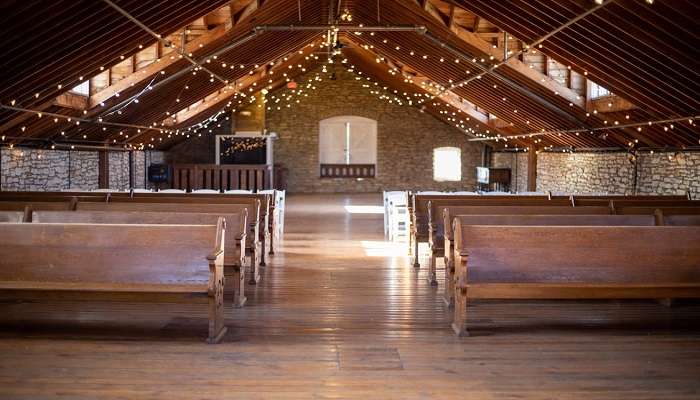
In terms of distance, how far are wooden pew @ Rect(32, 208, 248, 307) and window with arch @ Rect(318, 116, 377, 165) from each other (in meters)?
18.7

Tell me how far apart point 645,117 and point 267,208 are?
21.8ft

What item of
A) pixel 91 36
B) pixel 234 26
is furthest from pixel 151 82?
pixel 91 36

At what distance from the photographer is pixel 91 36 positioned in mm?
9070

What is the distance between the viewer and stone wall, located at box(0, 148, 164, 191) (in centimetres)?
1244

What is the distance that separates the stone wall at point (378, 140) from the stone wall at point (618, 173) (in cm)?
595

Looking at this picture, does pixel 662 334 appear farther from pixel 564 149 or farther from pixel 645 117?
pixel 564 149

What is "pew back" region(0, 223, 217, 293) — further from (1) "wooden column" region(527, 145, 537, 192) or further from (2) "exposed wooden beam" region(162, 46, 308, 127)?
(1) "wooden column" region(527, 145, 537, 192)

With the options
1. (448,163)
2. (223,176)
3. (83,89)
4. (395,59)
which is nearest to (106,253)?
(83,89)

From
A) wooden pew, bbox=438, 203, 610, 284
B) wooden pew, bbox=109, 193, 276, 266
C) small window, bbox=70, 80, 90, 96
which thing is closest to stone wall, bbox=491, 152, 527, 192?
small window, bbox=70, 80, 90, 96

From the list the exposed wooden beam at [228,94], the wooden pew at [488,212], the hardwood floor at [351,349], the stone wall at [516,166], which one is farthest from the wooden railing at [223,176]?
the hardwood floor at [351,349]

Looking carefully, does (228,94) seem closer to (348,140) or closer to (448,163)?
(348,140)

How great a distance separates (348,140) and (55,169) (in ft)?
39.1

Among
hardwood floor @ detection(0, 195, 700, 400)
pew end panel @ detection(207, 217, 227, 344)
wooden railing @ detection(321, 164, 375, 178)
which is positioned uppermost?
wooden railing @ detection(321, 164, 375, 178)

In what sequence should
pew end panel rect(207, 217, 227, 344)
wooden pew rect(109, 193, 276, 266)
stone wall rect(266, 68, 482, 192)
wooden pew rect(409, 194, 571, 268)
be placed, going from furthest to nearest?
stone wall rect(266, 68, 482, 192)
wooden pew rect(109, 193, 276, 266)
wooden pew rect(409, 194, 571, 268)
pew end panel rect(207, 217, 227, 344)
